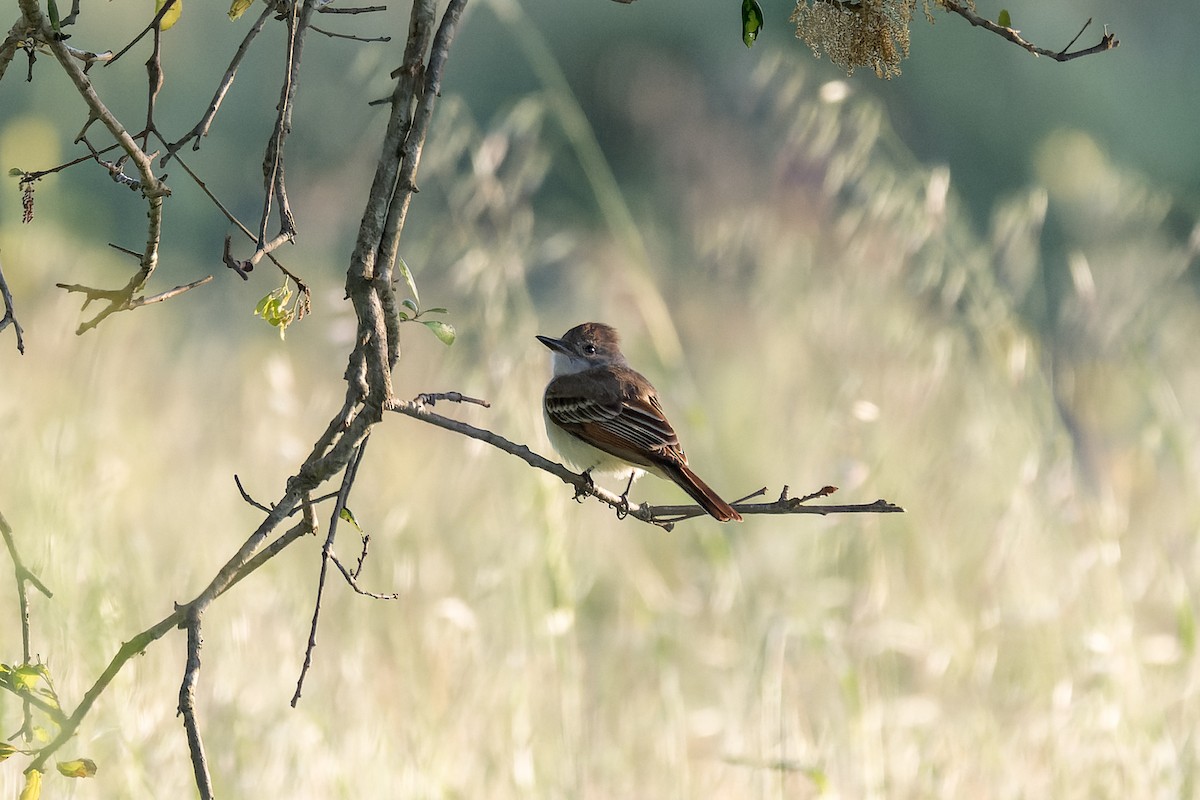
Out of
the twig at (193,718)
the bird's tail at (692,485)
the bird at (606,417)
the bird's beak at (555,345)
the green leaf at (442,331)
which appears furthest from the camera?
the bird's beak at (555,345)

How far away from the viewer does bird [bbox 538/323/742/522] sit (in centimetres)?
365

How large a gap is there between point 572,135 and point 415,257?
0.56 m

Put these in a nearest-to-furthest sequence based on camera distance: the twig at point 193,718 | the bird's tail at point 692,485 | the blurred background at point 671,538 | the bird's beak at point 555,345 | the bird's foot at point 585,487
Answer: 1. the twig at point 193,718
2. the bird's foot at point 585,487
3. the bird's tail at point 692,485
4. the blurred background at point 671,538
5. the bird's beak at point 555,345

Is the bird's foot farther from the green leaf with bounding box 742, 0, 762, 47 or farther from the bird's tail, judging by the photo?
the green leaf with bounding box 742, 0, 762, 47

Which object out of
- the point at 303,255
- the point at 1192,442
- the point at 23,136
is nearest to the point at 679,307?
the point at 303,255

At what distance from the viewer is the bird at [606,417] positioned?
365 centimetres

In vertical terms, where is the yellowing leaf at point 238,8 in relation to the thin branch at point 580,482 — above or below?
above

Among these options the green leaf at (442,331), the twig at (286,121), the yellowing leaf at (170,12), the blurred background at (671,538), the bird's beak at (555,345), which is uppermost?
the yellowing leaf at (170,12)

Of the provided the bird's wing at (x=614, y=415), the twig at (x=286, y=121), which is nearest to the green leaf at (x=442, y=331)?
the twig at (x=286, y=121)

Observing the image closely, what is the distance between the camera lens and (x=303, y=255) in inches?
309

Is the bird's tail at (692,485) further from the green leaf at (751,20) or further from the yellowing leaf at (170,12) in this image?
the yellowing leaf at (170,12)

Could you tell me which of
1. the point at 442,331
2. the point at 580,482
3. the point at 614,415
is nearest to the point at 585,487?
the point at 580,482

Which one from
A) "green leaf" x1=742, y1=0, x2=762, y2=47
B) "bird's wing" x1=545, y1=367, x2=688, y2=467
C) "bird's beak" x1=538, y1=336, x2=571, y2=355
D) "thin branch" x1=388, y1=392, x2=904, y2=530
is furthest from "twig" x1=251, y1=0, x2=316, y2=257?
"bird's beak" x1=538, y1=336, x2=571, y2=355

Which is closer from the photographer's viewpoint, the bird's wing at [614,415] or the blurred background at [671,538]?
the blurred background at [671,538]
